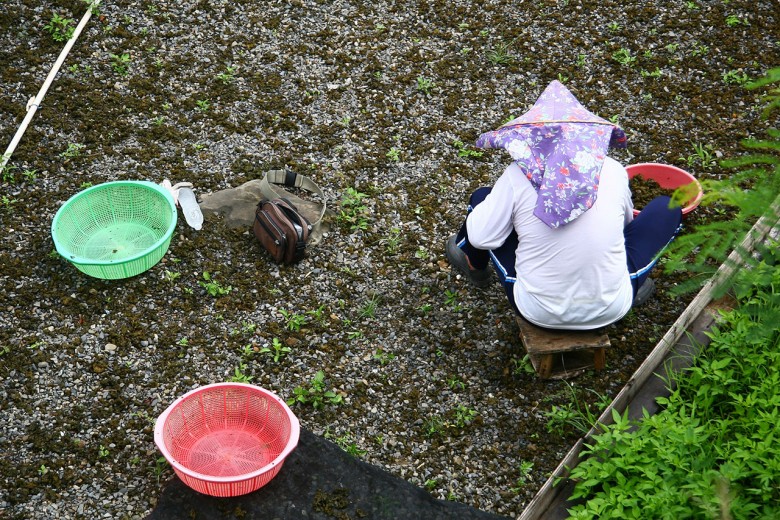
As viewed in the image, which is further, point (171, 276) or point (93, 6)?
point (93, 6)

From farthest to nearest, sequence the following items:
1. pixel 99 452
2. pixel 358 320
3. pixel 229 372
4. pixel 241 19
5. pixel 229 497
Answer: pixel 241 19
pixel 358 320
pixel 229 372
pixel 99 452
pixel 229 497

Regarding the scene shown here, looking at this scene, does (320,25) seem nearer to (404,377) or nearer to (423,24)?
(423,24)

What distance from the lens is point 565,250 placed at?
9.58ft

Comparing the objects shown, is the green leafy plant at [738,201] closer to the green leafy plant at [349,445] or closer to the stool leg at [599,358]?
the stool leg at [599,358]

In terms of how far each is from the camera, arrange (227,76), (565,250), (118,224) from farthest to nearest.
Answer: (227,76) < (118,224) < (565,250)

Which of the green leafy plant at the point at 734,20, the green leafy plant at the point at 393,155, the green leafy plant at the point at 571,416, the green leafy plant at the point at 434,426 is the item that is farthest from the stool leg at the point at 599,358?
the green leafy plant at the point at 734,20

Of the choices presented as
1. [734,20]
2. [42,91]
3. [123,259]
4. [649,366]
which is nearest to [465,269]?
[649,366]

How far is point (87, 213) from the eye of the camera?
371cm

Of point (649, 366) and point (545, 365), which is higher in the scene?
point (649, 366)

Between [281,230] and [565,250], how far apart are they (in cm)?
136

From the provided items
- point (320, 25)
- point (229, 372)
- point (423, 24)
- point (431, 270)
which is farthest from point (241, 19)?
point (229, 372)

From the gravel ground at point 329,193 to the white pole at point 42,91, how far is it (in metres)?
0.08

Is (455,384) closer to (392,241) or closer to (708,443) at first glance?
(392,241)

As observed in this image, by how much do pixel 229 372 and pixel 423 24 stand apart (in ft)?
8.99
